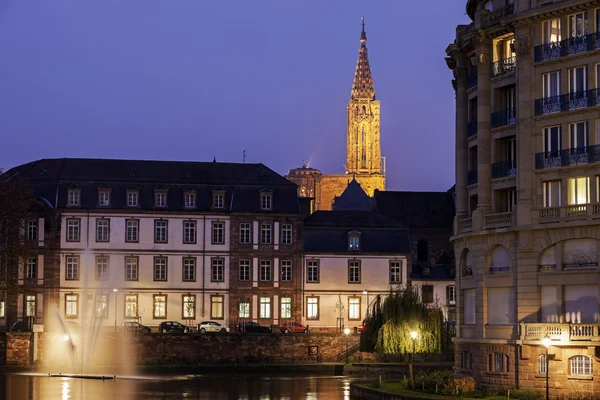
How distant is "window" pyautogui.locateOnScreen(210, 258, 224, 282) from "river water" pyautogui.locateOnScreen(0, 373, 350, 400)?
22.7 m

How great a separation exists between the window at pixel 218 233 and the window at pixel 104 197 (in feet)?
31.2

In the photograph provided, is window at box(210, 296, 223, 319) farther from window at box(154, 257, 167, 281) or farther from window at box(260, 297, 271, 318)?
window at box(154, 257, 167, 281)

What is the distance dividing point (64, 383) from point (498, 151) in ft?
104

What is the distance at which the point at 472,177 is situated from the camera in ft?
245

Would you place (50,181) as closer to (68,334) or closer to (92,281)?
(92,281)

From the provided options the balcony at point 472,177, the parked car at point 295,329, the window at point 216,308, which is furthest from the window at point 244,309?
the balcony at point 472,177

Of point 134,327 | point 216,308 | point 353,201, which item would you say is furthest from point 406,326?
point 353,201

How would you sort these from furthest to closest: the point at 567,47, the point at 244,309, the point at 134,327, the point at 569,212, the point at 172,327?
the point at 244,309, the point at 172,327, the point at 134,327, the point at 567,47, the point at 569,212

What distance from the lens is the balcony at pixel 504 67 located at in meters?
70.5

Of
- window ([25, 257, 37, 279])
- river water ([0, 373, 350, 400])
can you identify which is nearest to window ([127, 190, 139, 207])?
window ([25, 257, 37, 279])

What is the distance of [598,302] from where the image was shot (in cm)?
6431

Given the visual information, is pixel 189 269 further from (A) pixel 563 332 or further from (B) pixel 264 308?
(A) pixel 563 332

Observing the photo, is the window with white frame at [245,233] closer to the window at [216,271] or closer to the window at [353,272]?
the window at [216,271]

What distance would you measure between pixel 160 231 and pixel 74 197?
8050 millimetres
